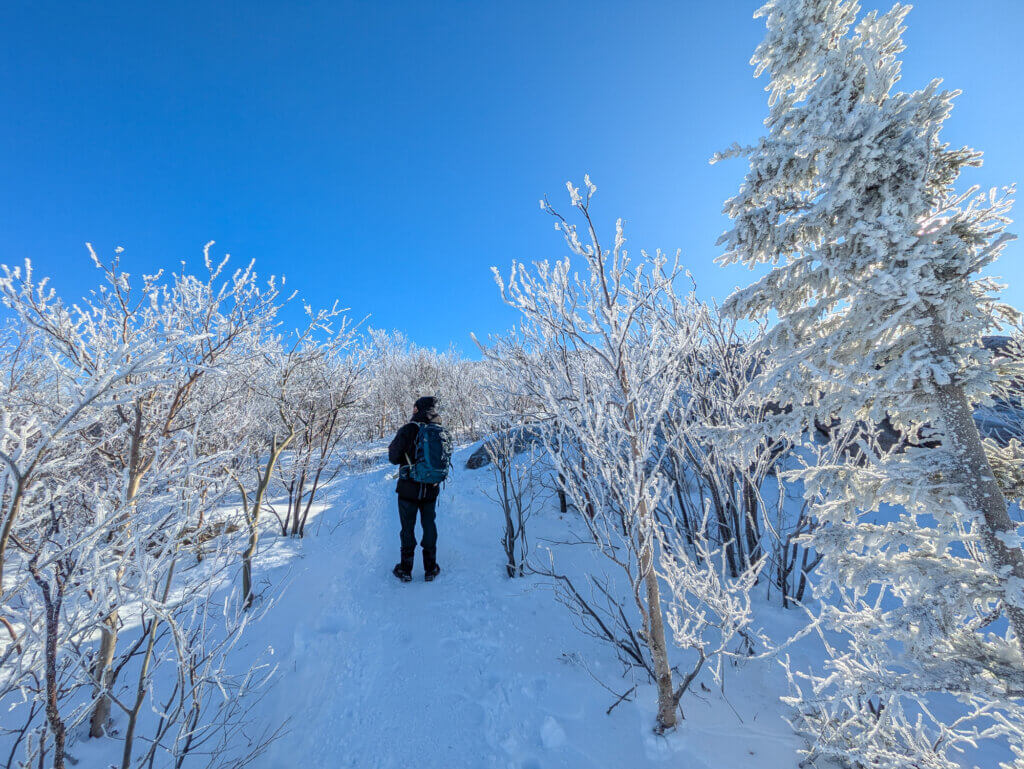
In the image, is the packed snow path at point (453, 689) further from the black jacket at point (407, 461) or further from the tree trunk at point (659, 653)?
the black jacket at point (407, 461)

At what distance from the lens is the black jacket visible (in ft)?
13.9

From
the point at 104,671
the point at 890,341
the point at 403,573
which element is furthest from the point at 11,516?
the point at 403,573

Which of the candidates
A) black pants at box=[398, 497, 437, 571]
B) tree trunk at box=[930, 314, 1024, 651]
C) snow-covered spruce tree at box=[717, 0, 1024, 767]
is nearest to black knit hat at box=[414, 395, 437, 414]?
black pants at box=[398, 497, 437, 571]

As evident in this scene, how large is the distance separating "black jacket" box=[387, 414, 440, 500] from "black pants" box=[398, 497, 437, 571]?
0.08 m

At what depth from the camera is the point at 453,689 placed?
2.83 meters

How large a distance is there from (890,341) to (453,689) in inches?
137

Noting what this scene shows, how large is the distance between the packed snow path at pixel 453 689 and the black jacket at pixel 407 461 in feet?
3.17

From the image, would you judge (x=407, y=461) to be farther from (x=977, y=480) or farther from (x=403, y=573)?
(x=977, y=480)

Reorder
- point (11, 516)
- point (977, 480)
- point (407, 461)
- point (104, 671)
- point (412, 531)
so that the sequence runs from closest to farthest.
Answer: point (11, 516) < point (977, 480) < point (104, 671) < point (407, 461) < point (412, 531)

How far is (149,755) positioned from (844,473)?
11.6ft

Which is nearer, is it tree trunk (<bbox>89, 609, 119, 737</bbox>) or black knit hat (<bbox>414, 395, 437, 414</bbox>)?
tree trunk (<bbox>89, 609, 119, 737</bbox>)

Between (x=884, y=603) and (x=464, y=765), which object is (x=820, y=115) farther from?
(x=884, y=603)

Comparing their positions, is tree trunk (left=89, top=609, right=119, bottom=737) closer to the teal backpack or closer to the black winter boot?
the black winter boot

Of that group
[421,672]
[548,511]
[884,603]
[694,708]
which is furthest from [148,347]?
[884,603]
